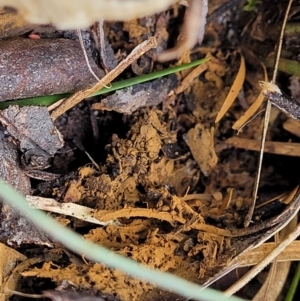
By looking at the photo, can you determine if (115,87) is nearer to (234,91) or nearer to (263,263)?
(234,91)

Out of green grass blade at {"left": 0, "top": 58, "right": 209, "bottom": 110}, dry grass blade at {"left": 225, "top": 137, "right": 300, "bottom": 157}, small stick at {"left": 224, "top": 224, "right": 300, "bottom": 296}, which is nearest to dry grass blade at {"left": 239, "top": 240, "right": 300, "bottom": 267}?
small stick at {"left": 224, "top": 224, "right": 300, "bottom": 296}

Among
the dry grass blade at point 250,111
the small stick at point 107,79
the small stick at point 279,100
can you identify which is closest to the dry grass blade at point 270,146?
the dry grass blade at point 250,111

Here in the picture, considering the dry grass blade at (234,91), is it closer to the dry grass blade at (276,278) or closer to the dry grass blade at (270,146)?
the dry grass blade at (270,146)

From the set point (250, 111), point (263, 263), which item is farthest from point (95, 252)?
point (250, 111)

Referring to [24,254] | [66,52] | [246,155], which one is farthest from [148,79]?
[24,254]

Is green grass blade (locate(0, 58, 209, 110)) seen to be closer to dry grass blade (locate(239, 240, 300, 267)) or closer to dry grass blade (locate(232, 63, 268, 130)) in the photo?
dry grass blade (locate(232, 63, 268, 130))

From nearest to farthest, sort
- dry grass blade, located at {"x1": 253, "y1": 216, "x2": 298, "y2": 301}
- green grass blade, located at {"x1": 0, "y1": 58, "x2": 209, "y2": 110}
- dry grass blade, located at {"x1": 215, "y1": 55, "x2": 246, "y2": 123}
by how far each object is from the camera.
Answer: green grass blade, located at {"x1": 0, "y1": 58, "x2": 209, "y2": 110} < dry grass blade, located at {"x1": 253, "y1": 216, "x2": 298, "y2": 301} < dry grass blade, located at {"x1": 215, "y1": 55, "x2": 246, "y2": 123}

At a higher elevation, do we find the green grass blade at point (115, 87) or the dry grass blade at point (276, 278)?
the green grass blade at point (115, 87)
